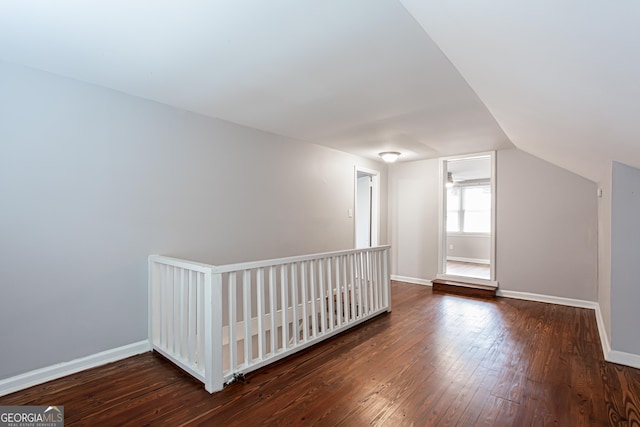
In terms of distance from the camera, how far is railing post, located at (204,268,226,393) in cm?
206

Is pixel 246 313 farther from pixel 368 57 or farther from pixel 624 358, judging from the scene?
pixel 624 358

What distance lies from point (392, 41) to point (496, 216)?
386cm

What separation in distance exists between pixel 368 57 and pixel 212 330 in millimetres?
2125

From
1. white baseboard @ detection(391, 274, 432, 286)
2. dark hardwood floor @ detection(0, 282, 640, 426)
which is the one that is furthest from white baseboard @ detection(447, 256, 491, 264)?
dark hardwood floor @ detection(0, 282, 640, 426)

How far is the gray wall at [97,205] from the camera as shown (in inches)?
84.5

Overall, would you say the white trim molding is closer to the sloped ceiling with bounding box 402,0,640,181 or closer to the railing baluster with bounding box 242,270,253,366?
the sloped ceiling with bounding box 402,0,640,181

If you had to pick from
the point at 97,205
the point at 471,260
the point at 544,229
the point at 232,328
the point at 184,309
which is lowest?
the point at 471,260

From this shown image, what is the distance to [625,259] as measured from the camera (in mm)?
2527

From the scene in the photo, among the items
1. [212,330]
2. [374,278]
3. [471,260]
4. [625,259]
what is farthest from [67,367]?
[471,260]

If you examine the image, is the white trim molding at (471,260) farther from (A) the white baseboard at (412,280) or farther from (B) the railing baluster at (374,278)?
(B) the railing baluster at (374,278)

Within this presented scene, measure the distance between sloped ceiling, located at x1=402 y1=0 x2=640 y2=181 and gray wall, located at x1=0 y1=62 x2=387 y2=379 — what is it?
7.85 ft

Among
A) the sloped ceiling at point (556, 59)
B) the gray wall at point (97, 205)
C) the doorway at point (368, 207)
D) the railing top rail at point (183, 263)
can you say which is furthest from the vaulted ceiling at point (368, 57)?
the doorway at point (368, 207)

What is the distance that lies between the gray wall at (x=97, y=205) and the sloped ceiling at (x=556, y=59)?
239 cm

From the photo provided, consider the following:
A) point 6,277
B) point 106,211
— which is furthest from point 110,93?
point 6,277
